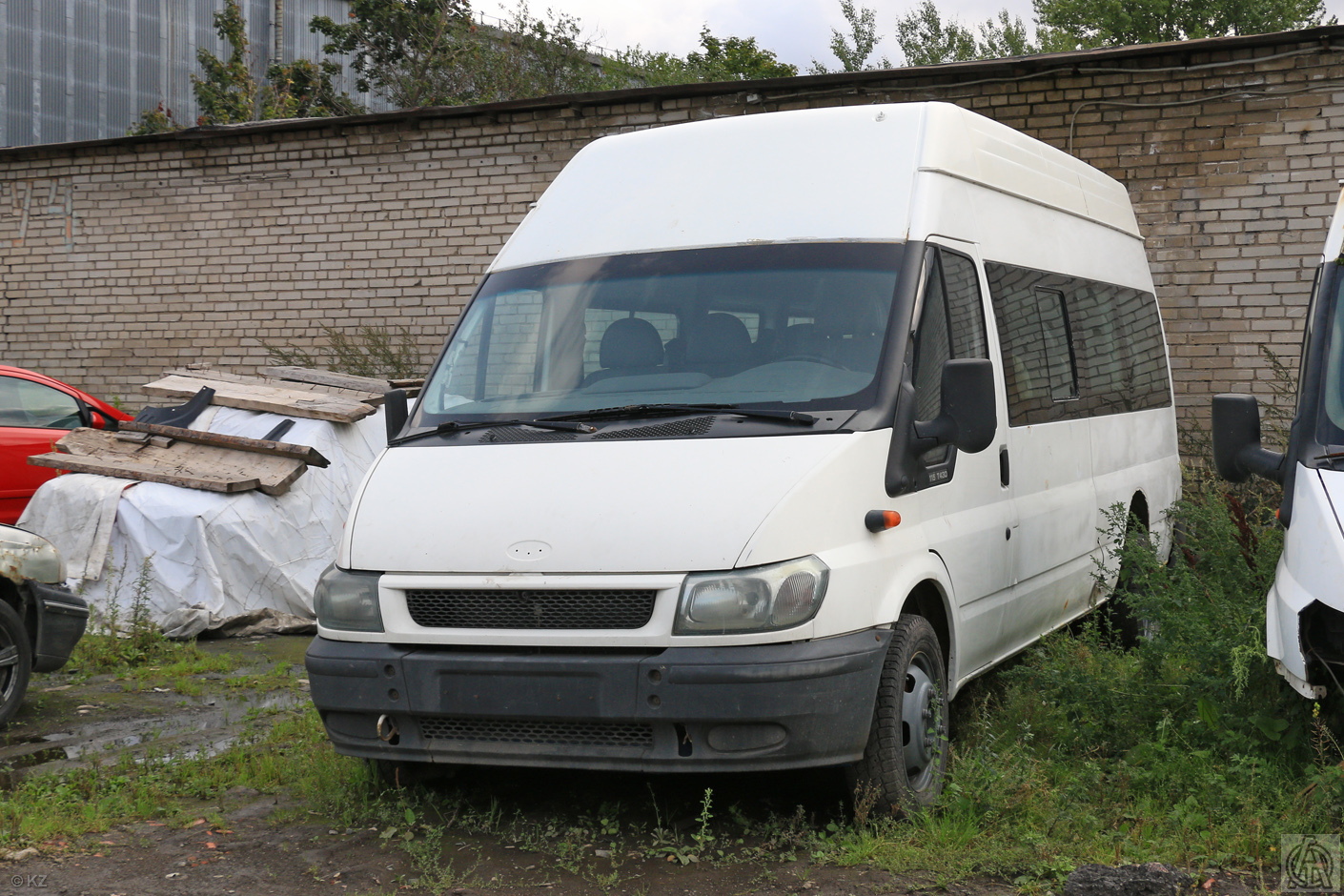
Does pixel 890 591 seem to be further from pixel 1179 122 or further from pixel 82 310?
pixel 82 310

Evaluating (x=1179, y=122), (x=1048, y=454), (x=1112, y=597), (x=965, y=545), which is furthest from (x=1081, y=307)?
(x=1179, y=122)

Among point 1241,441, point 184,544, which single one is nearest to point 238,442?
point 184,544

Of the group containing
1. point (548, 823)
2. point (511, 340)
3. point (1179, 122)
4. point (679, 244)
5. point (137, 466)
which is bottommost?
point (548, 823)

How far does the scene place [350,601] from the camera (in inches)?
164

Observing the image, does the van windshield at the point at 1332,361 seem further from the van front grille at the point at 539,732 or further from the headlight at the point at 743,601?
the van front grille at the point at 539,732

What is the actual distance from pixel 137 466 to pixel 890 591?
5864 mm

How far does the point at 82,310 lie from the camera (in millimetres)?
13734

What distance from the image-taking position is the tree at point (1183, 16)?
33.2 metres

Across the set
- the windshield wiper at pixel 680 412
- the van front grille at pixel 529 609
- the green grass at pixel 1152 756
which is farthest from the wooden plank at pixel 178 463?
the green grass at pixel 1152 756

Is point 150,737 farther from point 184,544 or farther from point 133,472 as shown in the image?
point 133,472

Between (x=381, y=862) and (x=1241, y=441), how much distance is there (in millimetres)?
3227

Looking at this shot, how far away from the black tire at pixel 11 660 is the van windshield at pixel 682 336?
239 cm

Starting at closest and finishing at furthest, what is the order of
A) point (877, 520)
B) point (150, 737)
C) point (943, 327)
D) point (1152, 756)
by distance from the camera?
point (877, 520) → point (1152, 756) → point (943, 327) → point (150, 737)

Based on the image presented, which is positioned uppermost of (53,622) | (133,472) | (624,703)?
(133,472)
